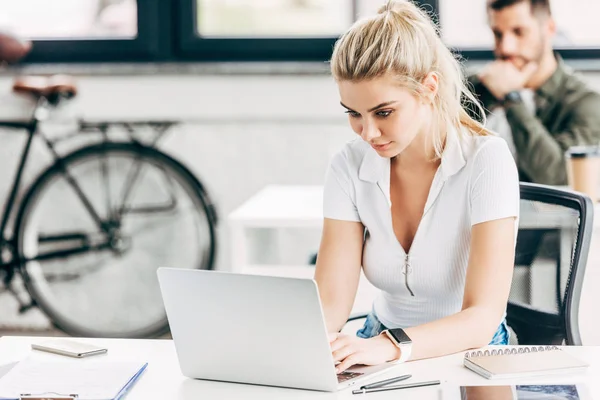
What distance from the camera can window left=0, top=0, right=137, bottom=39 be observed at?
127 inches

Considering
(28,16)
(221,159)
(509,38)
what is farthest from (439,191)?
(28,16)

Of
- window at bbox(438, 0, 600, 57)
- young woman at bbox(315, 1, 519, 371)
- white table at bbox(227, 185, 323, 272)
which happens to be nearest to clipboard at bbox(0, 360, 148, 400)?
young woman at bbox(315, 1, 519, 371)

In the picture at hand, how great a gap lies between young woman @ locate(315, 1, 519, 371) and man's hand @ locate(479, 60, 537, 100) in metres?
1.32

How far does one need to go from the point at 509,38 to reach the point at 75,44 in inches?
61.3

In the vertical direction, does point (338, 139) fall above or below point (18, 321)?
above

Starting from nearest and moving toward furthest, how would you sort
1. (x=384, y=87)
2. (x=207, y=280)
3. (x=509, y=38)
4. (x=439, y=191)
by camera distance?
(x=207, y=280) → (x=384, y=87) → (x=439, y=191) → (x=509, y=38)

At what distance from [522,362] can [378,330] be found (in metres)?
0.52

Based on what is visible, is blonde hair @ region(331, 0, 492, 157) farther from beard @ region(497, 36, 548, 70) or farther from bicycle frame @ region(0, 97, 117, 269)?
bicycle frame @ region(0, 97, 117, 269)

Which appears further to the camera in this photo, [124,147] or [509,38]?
[124,147]

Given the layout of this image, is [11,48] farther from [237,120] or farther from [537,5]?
[537,5]

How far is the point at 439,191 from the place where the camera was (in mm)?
1616

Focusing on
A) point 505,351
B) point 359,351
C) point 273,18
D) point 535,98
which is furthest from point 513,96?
point 359,351

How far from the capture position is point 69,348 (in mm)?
1362

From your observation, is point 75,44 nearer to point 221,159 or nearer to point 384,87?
point 221,159
